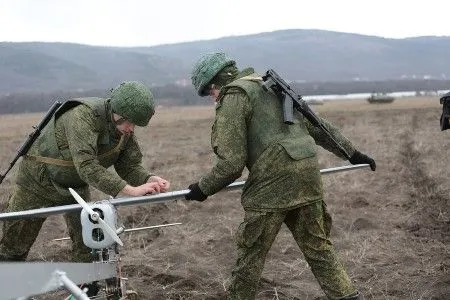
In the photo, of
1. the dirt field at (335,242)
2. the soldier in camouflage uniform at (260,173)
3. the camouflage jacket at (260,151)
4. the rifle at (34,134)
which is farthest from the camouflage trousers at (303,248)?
the rifle at (34,134)

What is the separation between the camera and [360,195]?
33.0 feet

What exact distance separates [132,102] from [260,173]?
102 centimetres

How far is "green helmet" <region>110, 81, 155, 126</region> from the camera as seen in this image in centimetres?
442

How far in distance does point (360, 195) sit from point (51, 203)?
6.18m

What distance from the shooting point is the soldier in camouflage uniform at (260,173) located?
409cm

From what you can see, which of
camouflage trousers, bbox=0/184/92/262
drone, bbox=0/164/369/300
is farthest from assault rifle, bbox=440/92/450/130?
camouflage trousers, bbox=0/184/92/262

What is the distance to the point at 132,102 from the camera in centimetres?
442

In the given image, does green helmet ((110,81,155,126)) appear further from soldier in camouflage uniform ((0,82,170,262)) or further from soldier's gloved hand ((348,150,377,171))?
soldier's gloved hand ((348,150,377,171))

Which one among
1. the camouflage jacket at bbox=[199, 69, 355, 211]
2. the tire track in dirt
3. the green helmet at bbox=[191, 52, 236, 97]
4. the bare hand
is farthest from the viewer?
the tire track in dirt

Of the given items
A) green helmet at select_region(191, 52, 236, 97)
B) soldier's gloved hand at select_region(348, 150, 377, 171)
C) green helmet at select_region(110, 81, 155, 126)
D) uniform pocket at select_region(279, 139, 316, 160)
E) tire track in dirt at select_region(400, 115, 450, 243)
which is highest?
green helmet at select_region(191, 52, 236, 97)

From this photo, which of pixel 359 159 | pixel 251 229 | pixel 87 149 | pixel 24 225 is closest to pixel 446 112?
pixel 359 159

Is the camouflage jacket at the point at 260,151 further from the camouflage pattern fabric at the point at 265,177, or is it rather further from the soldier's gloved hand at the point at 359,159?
the soldier's gloved hand at the point at 359,159

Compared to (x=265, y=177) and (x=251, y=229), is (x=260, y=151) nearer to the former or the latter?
(x=265, y=177)

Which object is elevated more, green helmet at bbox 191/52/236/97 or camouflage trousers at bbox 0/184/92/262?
green helmet at bbox 191/52/236/97
